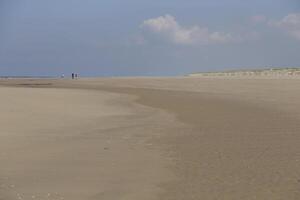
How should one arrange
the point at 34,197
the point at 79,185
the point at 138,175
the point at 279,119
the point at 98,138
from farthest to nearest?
the point at 279,119
the point at 98,138
the point at 138,175
the point at 79,185
the point at 34,197

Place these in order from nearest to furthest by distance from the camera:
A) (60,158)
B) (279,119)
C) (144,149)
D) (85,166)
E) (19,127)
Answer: (85,166), (60,158), (144,149), (19,127), (279,119)

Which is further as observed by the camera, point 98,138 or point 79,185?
point 98,138

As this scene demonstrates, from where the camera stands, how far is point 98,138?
43.1 ft

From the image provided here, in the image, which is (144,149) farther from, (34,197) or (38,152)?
(34,197)

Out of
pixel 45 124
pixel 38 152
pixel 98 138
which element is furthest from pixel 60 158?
pixel 45 124

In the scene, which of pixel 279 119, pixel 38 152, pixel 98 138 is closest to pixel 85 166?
pixel 38 152

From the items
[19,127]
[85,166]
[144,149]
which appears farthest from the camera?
[19,127]

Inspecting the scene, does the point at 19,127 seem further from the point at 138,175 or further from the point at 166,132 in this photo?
the point at 138,175

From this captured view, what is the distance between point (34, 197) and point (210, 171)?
327 cm

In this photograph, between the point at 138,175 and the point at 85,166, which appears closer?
the point at 138,175

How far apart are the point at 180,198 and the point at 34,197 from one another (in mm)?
2088

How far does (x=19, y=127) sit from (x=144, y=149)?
15.5ft

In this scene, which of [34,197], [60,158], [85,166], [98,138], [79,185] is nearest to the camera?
[34,197]

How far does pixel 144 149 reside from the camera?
1149cm
